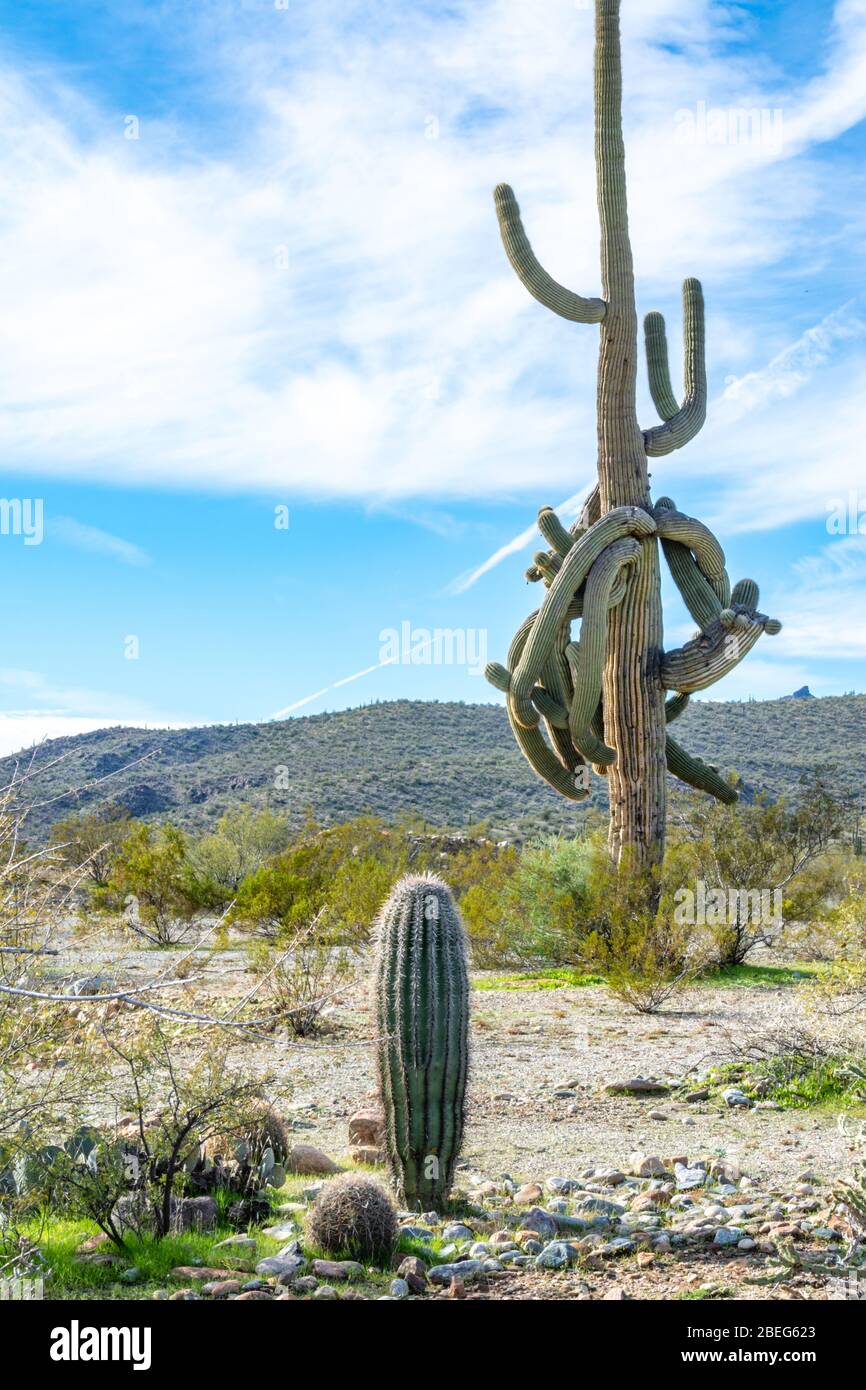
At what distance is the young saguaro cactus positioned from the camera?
5539mm

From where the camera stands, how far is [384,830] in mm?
21688

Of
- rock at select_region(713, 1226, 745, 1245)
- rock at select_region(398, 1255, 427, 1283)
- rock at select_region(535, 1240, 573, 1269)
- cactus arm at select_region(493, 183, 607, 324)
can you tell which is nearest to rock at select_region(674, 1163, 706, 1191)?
rock at select_region(713, 1226, 745, 1245)

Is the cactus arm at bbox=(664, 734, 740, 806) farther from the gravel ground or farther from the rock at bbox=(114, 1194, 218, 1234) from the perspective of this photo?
the rock at bbox=(114, 1194, 218, 1234)

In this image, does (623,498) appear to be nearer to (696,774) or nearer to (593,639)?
(593,639)

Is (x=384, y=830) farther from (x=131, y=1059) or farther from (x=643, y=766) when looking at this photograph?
(x=131, y=1059)

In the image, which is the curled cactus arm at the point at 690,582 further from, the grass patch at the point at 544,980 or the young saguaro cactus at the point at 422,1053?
the young saguaro cactus at the point at 422,1053

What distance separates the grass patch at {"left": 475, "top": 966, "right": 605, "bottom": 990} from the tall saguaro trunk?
156 cm

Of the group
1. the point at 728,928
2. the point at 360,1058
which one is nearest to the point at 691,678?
the point at 728,928

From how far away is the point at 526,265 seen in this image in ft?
46.3

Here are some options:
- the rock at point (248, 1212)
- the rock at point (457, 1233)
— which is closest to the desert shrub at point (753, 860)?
the rock at point (457, 1233)

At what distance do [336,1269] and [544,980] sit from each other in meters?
9.19

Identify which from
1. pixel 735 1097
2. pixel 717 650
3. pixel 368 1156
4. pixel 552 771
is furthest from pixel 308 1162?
pixel 717 650

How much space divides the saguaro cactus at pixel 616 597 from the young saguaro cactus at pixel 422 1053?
8.19 metres

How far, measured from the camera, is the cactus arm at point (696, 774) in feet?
51.1
